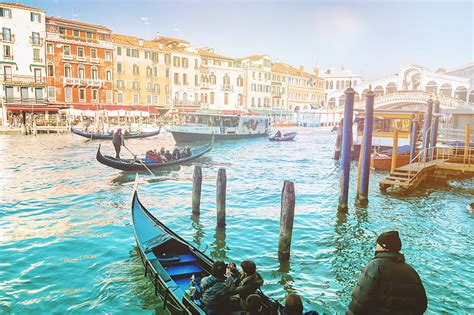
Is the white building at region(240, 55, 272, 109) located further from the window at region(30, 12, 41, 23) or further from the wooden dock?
the wooden dock

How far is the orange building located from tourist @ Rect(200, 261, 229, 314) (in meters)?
36.5

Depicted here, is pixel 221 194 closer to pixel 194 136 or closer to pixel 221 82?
pixel 194 136

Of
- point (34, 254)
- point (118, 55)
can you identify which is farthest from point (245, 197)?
point (118, 55)

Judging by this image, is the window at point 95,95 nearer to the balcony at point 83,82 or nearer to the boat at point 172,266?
the balcony at point 83,82

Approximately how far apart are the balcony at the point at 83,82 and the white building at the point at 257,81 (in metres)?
21.6

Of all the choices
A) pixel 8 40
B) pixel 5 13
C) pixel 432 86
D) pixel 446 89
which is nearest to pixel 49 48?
pixel 8 40

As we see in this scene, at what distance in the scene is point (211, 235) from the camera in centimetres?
842

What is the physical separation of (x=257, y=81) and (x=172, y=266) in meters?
51.2

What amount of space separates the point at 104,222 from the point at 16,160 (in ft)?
39.4

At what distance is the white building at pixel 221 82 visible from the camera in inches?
1922

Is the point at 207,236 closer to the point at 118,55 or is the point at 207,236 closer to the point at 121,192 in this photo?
the point at 121,192

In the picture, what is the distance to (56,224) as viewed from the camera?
913cm

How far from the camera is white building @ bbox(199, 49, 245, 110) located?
4881 centimetres

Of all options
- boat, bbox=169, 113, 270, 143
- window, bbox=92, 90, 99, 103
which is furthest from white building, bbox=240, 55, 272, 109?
window, bbox=92, 90, 99, 103
